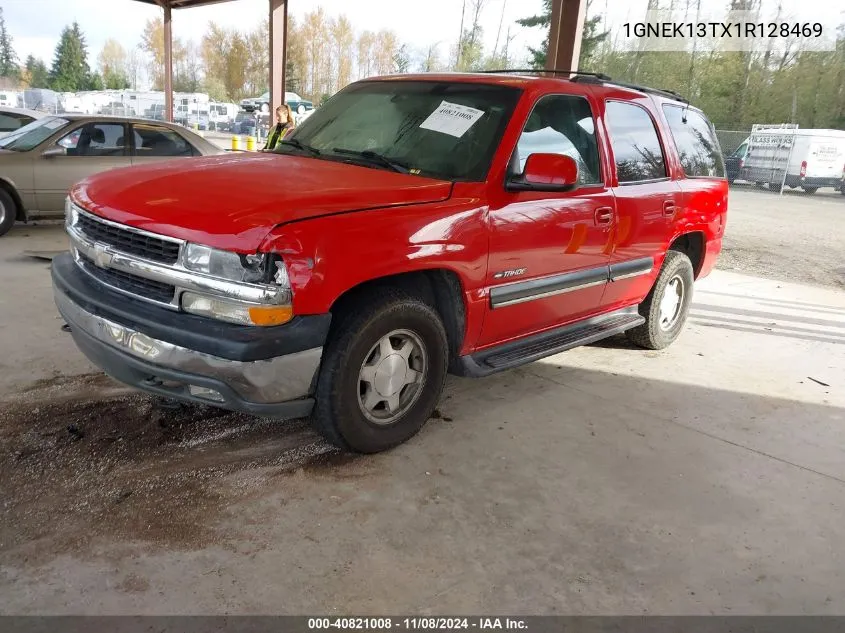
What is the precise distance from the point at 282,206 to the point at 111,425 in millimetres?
1584

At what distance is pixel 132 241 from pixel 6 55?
104 metres

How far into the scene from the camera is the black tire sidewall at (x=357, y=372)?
2902 mm

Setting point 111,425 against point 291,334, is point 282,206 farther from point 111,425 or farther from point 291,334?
point 111,425

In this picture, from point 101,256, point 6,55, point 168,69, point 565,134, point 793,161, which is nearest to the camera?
point 101,256

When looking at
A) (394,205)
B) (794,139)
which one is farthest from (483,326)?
(794,139)

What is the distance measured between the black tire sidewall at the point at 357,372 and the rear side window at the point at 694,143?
2.79 metres

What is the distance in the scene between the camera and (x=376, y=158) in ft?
11.7

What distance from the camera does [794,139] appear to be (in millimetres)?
16969

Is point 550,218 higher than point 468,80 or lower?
lower

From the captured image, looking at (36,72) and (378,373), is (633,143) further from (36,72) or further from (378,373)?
(36,72)

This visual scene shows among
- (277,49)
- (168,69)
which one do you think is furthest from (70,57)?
(277,49)

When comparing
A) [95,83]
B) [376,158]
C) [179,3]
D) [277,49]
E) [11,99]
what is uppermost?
[179,3]

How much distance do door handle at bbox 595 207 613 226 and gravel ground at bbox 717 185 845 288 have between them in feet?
19.5
